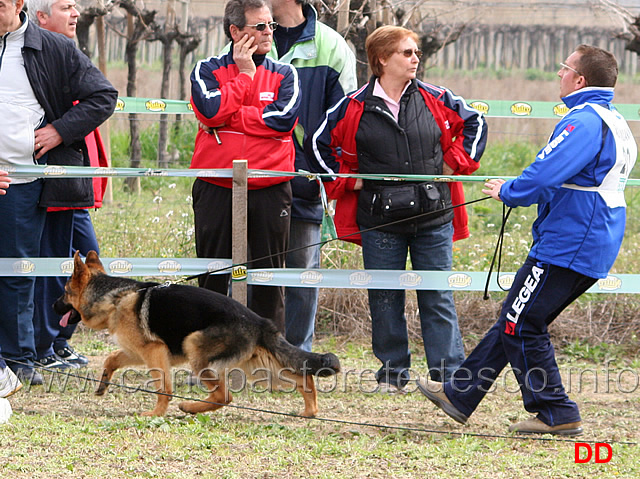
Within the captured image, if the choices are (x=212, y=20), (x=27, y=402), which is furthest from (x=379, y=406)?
(x=212, y=20)

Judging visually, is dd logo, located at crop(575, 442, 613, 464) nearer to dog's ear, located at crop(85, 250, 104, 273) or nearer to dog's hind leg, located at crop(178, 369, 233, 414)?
dog's hind leg, located at crop(178, 369, 233, 414)

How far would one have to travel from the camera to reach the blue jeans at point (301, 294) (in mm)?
5785

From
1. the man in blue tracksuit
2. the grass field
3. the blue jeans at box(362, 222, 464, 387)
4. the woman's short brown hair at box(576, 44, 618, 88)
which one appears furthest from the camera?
the blue jeans at box(362, 222, 464, 387)

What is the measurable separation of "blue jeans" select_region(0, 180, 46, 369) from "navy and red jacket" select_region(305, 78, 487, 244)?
1752 millimetres

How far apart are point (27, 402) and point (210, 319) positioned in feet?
4.10

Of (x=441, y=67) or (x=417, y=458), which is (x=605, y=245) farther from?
(x=441, y=67)

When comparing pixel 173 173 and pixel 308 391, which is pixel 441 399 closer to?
pixel 308 391

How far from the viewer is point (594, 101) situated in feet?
14.4

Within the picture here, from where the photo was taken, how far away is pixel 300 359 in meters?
4.61

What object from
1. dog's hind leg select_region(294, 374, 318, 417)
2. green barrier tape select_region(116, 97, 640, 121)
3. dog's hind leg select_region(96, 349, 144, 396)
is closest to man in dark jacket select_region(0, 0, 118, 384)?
dog's hind leg select_region(96, 349, 144, 396)

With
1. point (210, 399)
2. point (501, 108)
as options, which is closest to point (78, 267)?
point (210, 399)

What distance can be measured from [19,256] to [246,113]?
165 centimetres

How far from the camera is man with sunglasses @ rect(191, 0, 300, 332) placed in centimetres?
507

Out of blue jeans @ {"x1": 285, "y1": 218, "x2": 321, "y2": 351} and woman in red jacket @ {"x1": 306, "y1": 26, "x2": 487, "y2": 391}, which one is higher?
woman in red jacket @ {"x1": 306, "y1": 26, "x2": 487, "y2": 391}
